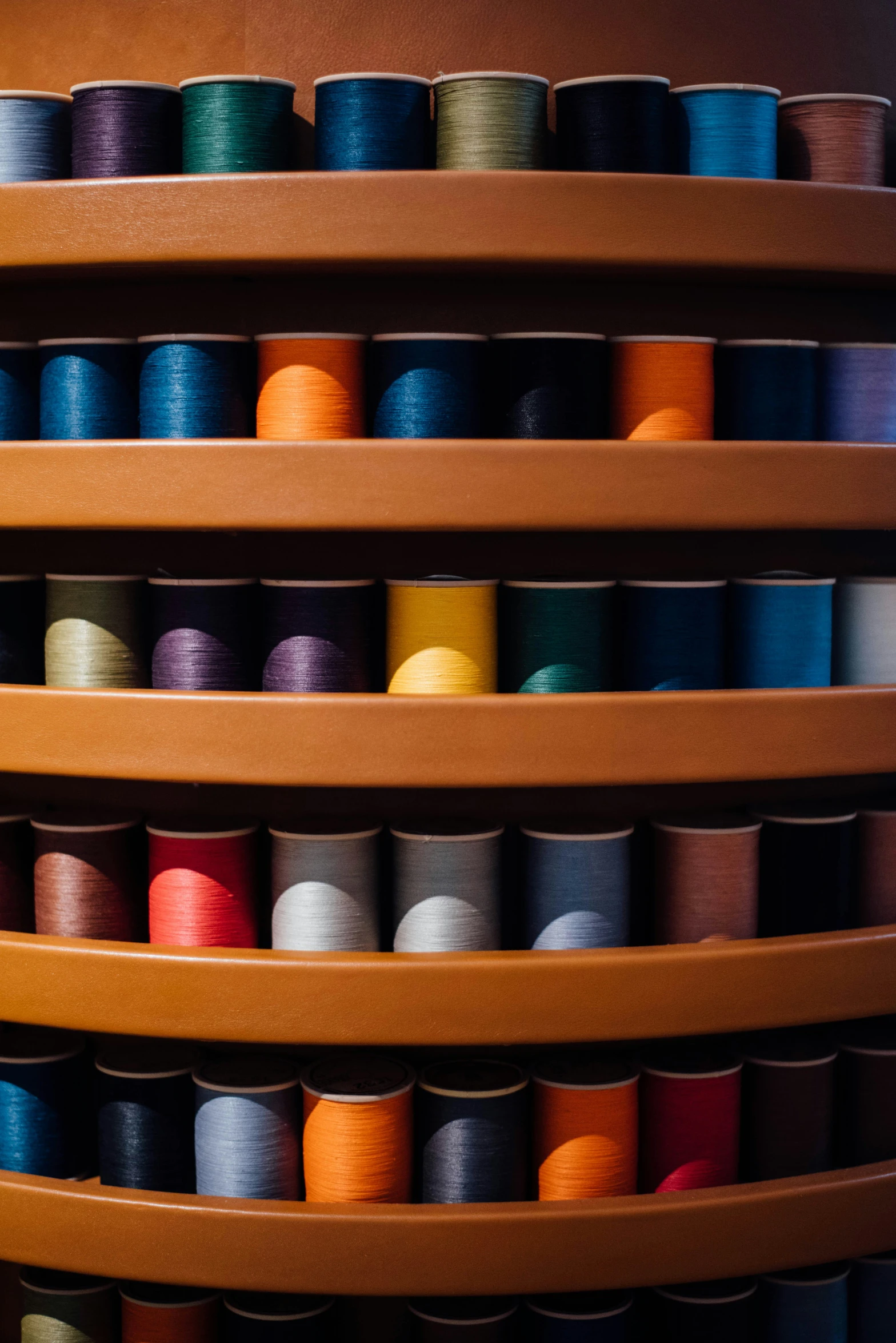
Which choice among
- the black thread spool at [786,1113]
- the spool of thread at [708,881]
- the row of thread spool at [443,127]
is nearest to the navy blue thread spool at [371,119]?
the row of thread spool at [443,127]

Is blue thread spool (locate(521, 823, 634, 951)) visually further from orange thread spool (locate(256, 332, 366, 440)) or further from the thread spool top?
orange thread spool (locate(256, 332, 366, 440))

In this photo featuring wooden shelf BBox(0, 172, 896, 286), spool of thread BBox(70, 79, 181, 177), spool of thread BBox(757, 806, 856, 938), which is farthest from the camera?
spool of thread BBox(757, 806, 856, 938)

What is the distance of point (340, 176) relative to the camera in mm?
1747

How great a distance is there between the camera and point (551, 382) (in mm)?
1832

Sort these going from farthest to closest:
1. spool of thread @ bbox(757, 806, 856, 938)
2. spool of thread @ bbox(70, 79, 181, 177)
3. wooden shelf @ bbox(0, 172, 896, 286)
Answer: spool of thread @ bbox(757, 806, 856, 938), spool of thread @ bbox(70, 79, 181, 177), wooden shelf @ bbox(0, 172, 896, 286)

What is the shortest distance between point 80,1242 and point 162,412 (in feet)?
4.15

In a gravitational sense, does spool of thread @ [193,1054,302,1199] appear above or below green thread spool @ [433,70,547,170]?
below

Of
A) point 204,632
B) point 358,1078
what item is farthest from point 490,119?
point 358,1078

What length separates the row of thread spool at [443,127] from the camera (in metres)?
1.80

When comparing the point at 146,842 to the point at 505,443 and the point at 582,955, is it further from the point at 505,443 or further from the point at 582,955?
the point at 505,443

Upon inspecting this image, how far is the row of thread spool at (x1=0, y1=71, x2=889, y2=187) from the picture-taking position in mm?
1804

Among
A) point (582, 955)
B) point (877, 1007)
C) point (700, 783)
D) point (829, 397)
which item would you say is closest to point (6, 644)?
point (582, 955)

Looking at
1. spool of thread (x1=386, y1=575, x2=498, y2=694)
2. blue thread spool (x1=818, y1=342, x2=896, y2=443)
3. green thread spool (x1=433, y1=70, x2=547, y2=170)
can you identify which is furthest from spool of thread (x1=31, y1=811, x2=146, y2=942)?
blue thread spool (x1=818, y1=342, x2=896, y2=443)

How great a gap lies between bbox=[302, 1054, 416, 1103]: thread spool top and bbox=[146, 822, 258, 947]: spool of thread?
0.76 feet
